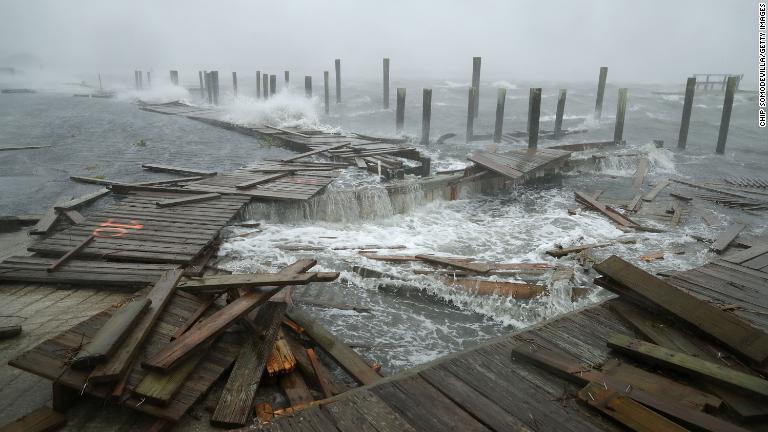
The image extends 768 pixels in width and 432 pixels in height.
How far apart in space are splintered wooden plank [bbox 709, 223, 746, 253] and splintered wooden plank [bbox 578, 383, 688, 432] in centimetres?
859

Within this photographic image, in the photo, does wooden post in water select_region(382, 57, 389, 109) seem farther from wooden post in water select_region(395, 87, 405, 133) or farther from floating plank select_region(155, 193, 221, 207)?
floating plank select_region(155, 193, 221, 207)

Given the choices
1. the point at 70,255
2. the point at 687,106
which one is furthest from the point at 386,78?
the point at 70,255

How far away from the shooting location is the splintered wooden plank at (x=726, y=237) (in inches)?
393

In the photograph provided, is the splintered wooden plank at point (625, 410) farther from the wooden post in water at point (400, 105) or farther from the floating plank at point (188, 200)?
the wooden post in water at point (400, 105)

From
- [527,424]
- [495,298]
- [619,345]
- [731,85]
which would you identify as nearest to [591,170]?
[731,85]

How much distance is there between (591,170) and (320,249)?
13.7 metres

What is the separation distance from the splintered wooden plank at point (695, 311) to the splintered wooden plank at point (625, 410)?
1.48m

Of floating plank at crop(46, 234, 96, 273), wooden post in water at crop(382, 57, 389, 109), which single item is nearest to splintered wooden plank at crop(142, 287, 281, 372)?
floating plank at crop(46, 234, 96, 273)

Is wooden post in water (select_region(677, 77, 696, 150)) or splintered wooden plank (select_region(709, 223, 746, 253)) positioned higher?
wooden post in water (select_region(677, 77, 696, 150))

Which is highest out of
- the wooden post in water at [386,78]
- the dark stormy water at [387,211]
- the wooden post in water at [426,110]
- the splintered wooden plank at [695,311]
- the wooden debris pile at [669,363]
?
the wooden post in water at [386,78]

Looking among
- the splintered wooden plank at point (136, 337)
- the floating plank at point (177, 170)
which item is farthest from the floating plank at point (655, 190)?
the splintered wooden plank at point (136, 337)

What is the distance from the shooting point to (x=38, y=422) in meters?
3.76

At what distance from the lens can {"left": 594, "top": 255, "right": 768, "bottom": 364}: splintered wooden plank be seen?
13.2 ft

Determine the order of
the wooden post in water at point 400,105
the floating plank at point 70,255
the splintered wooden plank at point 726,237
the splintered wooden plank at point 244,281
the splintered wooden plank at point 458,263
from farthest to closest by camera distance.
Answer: the wooden post in water at point 400,105 → the splintered wooden plank at point 726,237 → the splintered wooden plank at point 458,263 → the floating plank at point 70,255 → the splintered wooden plank at point 244,281
